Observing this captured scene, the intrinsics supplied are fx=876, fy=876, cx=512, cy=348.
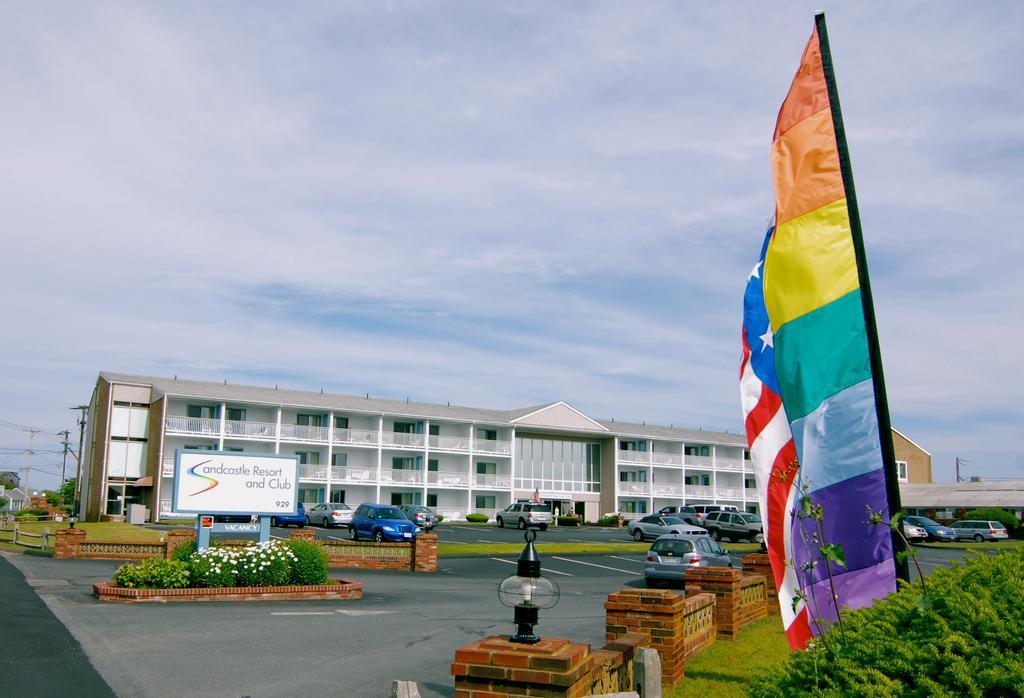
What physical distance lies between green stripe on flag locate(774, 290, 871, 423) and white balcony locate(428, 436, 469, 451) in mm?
53743

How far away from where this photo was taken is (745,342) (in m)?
8.05

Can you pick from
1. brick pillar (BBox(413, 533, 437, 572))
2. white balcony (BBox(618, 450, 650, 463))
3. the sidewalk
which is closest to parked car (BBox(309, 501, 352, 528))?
brick pillar (BBox(413, 533, 437, 572))

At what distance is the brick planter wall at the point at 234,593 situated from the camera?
15.9m

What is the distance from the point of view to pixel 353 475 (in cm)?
5619

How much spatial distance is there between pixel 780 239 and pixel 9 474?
15689cm

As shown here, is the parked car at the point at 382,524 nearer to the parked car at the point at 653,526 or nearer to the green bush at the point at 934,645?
the parked car at the point at 653,526

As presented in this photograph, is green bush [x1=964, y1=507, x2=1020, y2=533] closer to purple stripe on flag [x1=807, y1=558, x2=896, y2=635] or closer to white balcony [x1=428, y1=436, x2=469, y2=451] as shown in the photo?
white balcony [x1=428, y1=436, x2=469, y2=451]

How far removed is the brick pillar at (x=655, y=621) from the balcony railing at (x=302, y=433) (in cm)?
4711

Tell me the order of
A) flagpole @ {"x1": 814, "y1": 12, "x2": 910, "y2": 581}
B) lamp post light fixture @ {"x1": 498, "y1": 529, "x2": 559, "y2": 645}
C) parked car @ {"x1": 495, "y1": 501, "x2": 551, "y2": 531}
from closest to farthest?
lamp post light fixture @ {"x1": 498, "y1": 529, "x2": 559, "y2": 645} < flagpole @ {"x1": 814, "y1": 12, "x2": 910, "y2": 581} < parked car @ {"x1": 495, "y1": 501, "x2": 551, "y2": 531}

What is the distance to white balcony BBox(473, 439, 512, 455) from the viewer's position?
61688 mm

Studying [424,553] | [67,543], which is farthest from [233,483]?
[67,543]

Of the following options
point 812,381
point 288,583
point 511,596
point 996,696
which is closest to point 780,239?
point 812,381

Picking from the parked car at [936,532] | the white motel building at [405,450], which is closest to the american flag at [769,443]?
the white motel building at [405,450]

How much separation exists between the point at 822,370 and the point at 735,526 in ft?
128
